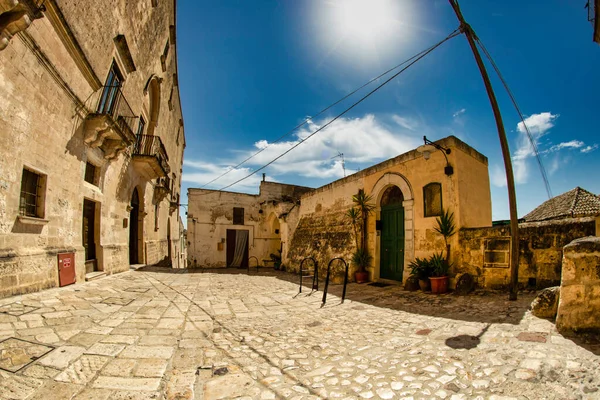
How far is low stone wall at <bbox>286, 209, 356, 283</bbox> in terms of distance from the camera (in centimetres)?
947

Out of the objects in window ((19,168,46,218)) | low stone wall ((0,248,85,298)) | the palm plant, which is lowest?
low stone wall ((0,248,85,298))

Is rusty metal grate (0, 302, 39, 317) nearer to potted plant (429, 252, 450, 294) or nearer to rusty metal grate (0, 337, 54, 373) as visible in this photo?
rusty metal grate (0, 337, 54, 373)

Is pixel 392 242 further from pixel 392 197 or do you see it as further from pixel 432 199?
pixel 432 199

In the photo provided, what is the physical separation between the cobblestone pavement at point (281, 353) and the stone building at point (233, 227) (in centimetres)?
1189

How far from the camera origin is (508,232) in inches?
219

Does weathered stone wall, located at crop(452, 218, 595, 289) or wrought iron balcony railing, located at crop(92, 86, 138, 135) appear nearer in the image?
weathered stone wall, located at crop(452, 218, 595, 289)

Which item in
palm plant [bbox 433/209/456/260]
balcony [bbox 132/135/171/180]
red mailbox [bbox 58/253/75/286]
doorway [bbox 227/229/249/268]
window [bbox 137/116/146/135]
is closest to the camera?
red mailbox [bbox 58/253/75/286]

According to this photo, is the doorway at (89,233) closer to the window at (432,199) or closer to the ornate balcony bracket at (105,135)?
the ornate balcony bracket at (105,135)

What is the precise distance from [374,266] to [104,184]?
857cm

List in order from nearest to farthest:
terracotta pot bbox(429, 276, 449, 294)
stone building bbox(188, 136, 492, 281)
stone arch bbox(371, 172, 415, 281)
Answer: terracotta pot bbox(429, 276, 449, 294), stone building bbox(188, 136, 492, 281), stone arch bbox(371, 172, 415, 281)

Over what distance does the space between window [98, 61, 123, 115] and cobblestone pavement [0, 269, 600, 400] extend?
5.17m

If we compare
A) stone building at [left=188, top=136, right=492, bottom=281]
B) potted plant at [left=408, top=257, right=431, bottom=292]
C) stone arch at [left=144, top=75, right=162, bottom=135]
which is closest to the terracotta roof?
stone building at [left=188, top=136, right=492, bottom=281]

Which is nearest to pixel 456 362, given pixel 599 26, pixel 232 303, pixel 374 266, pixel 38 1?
pixel 232 303

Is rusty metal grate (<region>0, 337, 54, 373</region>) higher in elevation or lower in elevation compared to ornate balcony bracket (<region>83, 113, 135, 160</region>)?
lower
